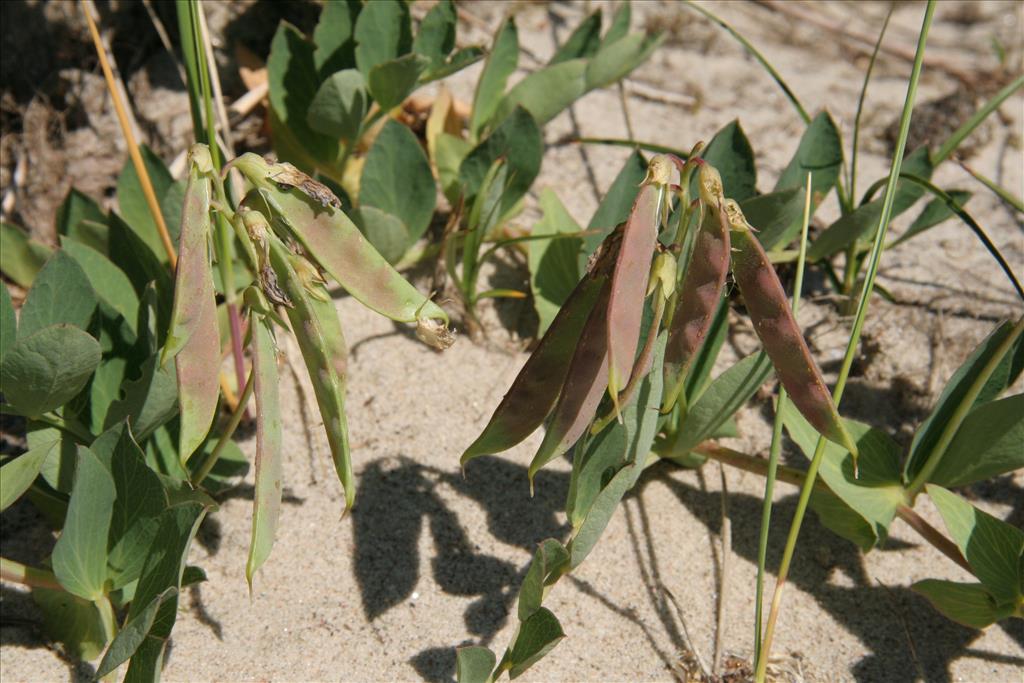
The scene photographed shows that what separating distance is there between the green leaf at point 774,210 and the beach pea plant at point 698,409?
24 millimetres

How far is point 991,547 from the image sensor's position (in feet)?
4.22

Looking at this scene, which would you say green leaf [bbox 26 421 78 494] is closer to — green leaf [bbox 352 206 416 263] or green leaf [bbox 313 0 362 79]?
green leaf [bbox 352 206 416 263]

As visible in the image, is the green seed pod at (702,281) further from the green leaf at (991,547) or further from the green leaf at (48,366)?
the green leaf at (48,366)

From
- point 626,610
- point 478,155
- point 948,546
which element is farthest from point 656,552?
point 478,155

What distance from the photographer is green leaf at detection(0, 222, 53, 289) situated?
1540 millimetres

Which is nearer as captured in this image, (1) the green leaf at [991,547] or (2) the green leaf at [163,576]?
(2) the green leaf at [163,576]

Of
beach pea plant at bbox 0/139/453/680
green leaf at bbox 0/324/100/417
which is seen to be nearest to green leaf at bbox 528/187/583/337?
beach pea plant at bbox 0/139/453/680

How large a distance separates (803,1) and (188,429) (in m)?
2.20

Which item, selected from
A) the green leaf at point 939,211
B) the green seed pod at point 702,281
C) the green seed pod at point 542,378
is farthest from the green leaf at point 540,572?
the green leaf at point 939,211

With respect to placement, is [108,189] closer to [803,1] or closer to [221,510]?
[221,510]

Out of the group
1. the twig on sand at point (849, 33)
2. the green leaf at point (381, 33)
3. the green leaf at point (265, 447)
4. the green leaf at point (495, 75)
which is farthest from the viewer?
the twig on sand at point (849, 33)

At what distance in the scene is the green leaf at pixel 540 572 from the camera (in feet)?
3.72

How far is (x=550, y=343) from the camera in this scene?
1025 millimetres

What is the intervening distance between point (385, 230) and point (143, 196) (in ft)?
1.33
